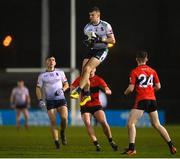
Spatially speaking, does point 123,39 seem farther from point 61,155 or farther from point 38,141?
point 61,155

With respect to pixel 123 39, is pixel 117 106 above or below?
below

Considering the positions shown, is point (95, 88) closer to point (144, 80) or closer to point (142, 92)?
point (142, 92)

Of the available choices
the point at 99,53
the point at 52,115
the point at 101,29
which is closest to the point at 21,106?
the point at 52,115

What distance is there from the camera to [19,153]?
1941cm

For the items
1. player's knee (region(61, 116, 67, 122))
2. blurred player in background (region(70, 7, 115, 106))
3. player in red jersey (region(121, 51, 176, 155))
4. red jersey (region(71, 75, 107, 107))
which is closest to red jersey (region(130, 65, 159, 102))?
player in red jersey (region(121, 51, 176, 155))

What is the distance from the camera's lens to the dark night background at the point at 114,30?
49.2m

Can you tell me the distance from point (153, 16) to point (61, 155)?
31.7 m

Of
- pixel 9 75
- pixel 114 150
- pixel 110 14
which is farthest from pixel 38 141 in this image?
pixel 110 14

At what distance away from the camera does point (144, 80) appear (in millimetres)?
18547

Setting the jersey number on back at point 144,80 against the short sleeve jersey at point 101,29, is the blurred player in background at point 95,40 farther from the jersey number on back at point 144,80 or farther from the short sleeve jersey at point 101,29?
the jersey number on back at point 144,80

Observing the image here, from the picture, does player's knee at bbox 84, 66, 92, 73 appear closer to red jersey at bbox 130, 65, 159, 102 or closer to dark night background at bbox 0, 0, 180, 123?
red jersey at bbox 130, 65, 159, 102

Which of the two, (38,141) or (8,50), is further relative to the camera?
(8,50)

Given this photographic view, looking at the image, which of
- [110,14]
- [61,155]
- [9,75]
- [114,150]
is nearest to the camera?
[61,155]

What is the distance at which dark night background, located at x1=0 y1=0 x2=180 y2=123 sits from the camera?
162 ft
